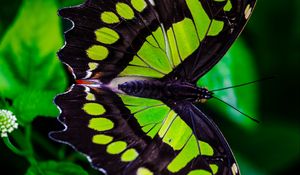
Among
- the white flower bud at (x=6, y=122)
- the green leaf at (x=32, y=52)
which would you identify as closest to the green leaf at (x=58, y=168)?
the white flower bud at (x=6, y=122)

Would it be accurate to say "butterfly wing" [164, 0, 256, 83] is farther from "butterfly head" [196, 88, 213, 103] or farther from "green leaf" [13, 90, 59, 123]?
"green leaf" [13, 90, 59, 123]

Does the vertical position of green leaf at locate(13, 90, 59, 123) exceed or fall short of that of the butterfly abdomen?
it falls short

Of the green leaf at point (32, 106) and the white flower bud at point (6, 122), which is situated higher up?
the green leaf at point (32, 106)

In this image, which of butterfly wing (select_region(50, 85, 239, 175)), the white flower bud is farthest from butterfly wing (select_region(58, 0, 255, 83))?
the white flower bud

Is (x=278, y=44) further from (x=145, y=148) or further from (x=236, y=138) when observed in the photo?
(x=145, y=148)

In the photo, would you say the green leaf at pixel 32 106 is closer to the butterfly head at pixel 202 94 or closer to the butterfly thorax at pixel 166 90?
the butterfly thorax at pixel 166 90

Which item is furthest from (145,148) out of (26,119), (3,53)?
(3,53)
